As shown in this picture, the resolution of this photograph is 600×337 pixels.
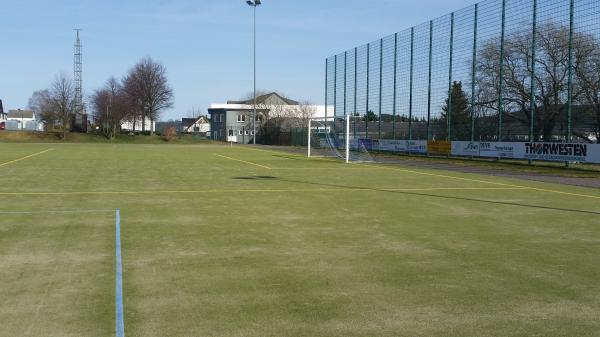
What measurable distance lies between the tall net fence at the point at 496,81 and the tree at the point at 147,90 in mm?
50219

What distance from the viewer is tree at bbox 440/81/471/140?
35.2 meters

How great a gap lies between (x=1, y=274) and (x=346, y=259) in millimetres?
3977

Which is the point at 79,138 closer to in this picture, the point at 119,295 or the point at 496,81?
the point at 496,81

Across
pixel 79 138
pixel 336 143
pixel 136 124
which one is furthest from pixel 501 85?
pixel 136 124

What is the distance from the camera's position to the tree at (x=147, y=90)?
88.2 meters

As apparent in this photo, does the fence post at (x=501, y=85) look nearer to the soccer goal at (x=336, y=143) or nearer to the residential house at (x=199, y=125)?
the soccer goal at (x=336, y=143)

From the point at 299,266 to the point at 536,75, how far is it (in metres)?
28.6

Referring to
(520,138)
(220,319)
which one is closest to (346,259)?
(220,319)

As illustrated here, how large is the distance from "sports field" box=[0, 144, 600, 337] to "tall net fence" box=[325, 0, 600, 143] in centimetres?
1696

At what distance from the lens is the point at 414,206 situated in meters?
12.3

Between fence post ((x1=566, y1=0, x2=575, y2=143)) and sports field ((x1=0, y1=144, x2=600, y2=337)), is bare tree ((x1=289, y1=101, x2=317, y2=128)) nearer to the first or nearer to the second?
fence post ((x1=566, y1=0, x2=575, y2=143))

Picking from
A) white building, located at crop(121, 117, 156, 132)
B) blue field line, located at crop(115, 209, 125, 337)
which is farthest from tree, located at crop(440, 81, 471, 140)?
white building, located at crop(121, 117, 156, 132)

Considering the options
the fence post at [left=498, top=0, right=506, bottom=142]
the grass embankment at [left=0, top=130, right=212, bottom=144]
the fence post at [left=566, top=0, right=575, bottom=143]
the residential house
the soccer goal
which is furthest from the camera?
the residential house

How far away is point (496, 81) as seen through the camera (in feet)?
111
